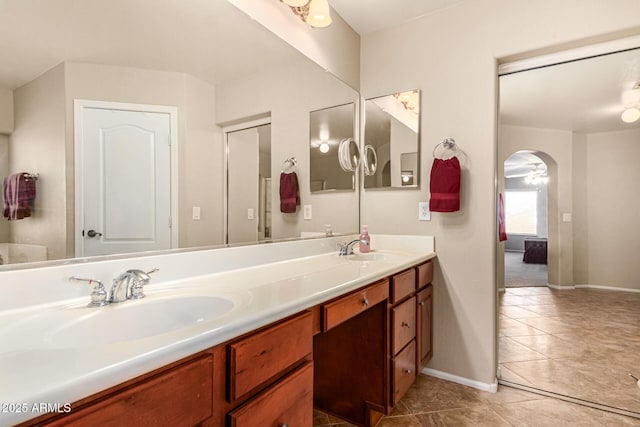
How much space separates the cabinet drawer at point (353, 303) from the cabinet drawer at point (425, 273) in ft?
1.45

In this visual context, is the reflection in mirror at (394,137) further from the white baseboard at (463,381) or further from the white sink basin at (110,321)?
the white sink basin at (110,321)

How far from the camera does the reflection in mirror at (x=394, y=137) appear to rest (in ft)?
7.25

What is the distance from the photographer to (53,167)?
959 mm

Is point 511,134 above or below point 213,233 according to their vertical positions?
above

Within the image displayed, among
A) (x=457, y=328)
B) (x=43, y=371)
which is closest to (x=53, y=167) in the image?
(x=43, y=371)

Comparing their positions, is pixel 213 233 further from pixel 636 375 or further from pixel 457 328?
pixel 636 375

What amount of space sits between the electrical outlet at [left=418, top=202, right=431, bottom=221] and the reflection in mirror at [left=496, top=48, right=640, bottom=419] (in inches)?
19.1

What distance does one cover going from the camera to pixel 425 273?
198 cm

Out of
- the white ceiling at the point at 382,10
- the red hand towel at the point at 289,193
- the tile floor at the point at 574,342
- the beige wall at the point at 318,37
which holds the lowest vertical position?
the tile floor at the point at 574,342

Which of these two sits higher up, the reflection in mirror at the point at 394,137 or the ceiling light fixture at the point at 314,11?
the ceiling light fixture at the point at 314,11

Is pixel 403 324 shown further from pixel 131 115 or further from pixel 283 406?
pixel 131 115

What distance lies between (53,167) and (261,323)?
2.52ft

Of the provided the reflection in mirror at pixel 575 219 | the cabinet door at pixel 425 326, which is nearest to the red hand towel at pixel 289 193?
the cabinet door at pixel 425 326

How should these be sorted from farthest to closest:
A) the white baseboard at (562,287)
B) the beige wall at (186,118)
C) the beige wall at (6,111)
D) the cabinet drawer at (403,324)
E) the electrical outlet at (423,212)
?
the white baseboard at (562,287), the electrical outlet at (423,212), the cabinet drawer at (403,324), the beige wall at (186,118), the beige wall at (6,111)
